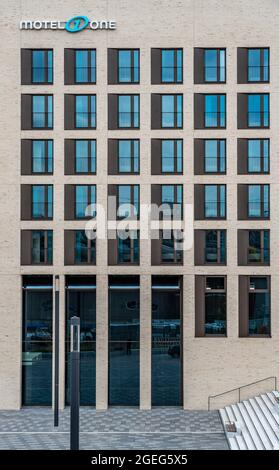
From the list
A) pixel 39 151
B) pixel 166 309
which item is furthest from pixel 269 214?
pixel 39 151

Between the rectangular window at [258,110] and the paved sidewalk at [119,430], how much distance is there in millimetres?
14815

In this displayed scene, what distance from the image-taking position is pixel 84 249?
88.7 feet

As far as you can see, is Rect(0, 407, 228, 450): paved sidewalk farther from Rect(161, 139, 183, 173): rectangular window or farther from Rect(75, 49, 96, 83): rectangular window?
Rect(75, 49, 96, 83): rectangular window

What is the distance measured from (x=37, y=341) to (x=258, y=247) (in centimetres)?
1240

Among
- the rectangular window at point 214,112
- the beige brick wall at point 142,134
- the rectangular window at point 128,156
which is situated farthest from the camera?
the rectangular window at point 128,156

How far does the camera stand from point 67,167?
27094mm

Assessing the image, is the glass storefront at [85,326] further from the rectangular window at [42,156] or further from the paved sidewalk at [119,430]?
the rectangular window at [42,156]

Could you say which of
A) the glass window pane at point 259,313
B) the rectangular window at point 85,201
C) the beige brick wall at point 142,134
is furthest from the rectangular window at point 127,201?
the glass window pane at point 259,313

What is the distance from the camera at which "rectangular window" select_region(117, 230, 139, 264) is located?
88.4ft

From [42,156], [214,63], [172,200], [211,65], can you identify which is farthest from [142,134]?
[42,156]

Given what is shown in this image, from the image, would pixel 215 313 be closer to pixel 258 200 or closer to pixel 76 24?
pixel 258 200

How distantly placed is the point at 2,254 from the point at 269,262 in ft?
44.9

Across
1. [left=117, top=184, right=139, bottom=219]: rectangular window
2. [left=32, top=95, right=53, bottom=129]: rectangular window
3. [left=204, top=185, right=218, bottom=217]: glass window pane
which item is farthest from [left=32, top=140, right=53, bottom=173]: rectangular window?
[left=204, top=185, right=218, bottom=217]: glass window pane

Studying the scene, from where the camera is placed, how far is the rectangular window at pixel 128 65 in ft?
88.7
